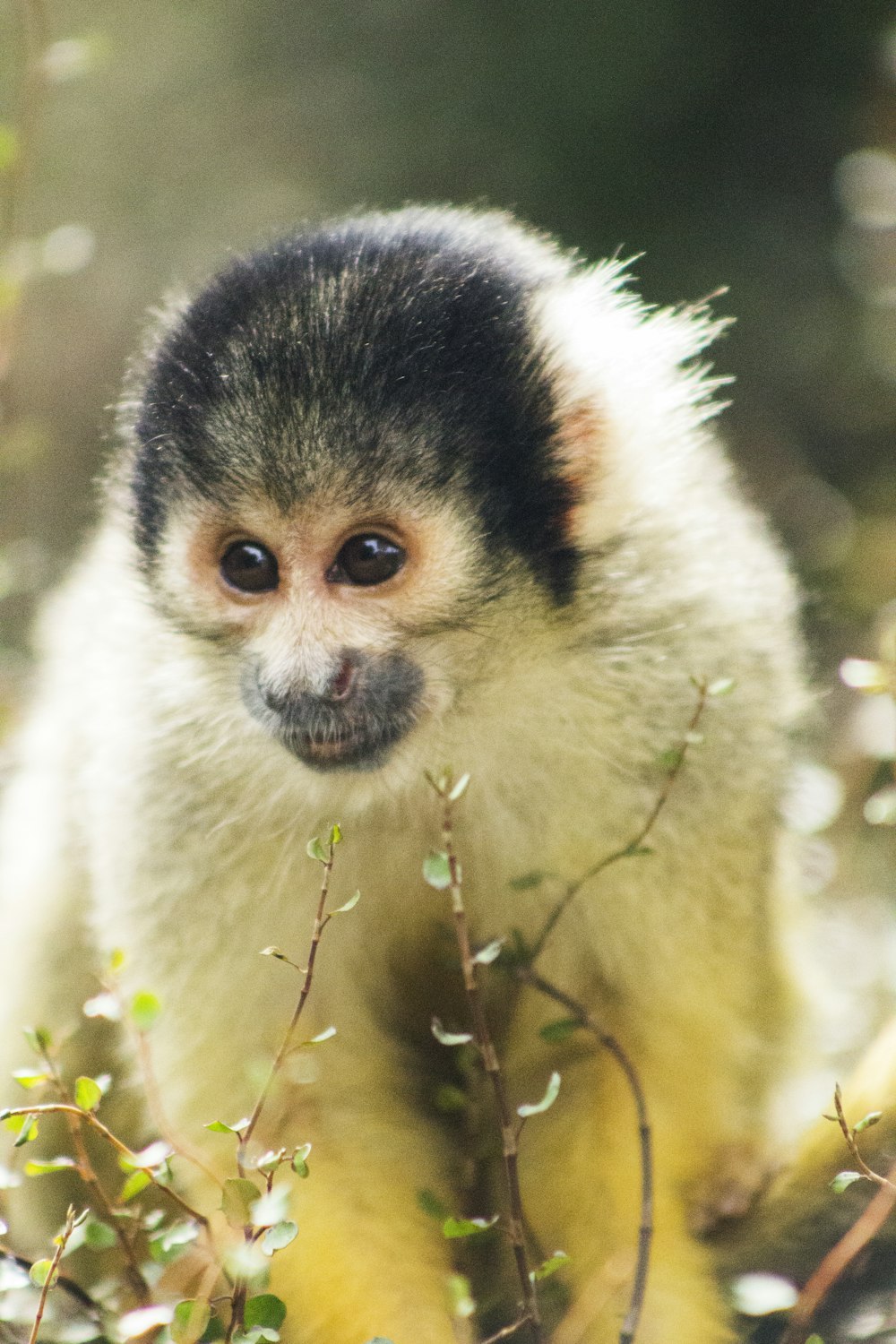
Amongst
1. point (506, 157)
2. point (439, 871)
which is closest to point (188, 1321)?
point (439, 871)

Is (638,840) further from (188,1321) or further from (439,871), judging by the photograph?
(188,1321)

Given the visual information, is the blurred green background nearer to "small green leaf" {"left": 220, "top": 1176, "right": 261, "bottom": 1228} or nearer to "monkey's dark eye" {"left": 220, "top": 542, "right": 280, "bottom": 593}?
"monkey's dark eye" {"left": 220, "top": 542, "right": 280, "bottom": 593}

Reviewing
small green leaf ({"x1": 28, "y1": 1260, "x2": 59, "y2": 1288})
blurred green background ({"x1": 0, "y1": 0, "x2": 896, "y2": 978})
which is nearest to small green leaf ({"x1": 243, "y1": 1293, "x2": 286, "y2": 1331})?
small green leaf ({"x1": 28, "y1": 1260, "x2": 59, "y2": 1288})

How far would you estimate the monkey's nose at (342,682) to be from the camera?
2.17 m

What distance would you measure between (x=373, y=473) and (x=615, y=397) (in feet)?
1.67

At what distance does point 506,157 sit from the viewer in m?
6.21

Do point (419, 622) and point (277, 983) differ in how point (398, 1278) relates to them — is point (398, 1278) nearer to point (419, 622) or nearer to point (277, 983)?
point (277, 983)

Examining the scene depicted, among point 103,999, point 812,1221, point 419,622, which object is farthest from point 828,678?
point 103,999

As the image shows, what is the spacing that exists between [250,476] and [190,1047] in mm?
Result: 1018

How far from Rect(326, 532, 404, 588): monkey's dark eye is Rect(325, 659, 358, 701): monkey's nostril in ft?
0.46

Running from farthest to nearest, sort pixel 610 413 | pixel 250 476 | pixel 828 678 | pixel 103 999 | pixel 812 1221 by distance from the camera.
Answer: pixel 828 678, pixel 812 1221, pixel 610 413, pixel 250 476, pixel 103 999

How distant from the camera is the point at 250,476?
7.32 ft

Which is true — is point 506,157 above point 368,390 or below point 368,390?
above

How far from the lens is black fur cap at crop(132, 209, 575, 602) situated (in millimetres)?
2186
